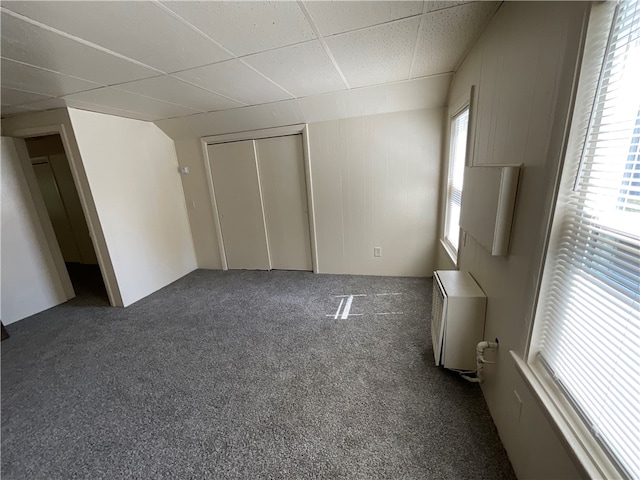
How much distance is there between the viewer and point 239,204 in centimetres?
393

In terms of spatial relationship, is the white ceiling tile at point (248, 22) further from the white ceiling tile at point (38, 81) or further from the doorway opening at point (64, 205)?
the doorway opening at point (64, 205)

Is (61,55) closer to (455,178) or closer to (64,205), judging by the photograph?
(455,178)

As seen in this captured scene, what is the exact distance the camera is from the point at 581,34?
808 mm

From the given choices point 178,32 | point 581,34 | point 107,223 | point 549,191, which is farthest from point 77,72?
point 549,191

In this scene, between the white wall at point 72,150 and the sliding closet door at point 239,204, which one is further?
the sliding closet door at point 239,204

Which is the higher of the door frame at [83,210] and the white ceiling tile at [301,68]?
the white ceiling tile at [301,68]

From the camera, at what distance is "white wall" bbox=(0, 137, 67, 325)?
9.53 ft

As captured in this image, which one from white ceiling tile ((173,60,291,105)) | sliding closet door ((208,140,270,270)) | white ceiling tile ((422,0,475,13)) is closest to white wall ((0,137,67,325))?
sliding closet door ((208,140,270,270))

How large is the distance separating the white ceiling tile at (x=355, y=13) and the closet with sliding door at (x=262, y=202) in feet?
6.50

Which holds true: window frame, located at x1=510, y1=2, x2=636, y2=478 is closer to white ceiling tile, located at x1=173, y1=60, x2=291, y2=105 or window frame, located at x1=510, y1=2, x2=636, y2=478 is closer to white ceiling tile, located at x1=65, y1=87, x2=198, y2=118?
white ceiling tile, located at x1=173, y1=60, x2=291, y2=105

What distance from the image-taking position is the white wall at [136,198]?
285 cm

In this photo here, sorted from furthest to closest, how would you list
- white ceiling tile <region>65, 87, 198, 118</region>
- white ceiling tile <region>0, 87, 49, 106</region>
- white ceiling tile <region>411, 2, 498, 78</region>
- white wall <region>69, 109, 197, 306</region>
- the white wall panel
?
the white wall panel < white wall <region>69, 109, 197, 306</region> < white ceiling tile <region>65, 87, 198, 118</region> < white ceiling tile <region>0, 87, 49, 106</region> < white ceiling tile <region>411, 2, 498, 78</region>

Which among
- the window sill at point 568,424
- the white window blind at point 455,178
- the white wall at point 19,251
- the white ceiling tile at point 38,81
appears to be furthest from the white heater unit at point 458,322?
the white wall at point 19,251

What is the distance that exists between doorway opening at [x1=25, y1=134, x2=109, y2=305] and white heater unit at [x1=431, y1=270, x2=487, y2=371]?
186 inches
